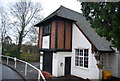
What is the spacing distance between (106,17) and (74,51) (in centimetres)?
644

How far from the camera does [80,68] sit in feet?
33.7

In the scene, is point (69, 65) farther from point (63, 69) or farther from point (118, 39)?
point (118, 39)

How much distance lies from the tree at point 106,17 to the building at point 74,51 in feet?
13.1

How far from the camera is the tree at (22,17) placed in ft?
70.5

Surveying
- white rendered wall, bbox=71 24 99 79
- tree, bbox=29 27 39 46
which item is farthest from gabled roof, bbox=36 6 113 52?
tree, bbox=29 27 39 46

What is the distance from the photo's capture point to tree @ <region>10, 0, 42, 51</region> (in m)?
21.5

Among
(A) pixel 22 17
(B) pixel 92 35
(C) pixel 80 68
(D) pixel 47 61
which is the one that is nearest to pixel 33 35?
(A) pixel 22 17

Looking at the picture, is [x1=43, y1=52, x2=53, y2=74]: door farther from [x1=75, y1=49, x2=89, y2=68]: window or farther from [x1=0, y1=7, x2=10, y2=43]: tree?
[x1=0, y1=7, x2=10, y2=43]: tree

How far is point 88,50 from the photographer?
980 cm

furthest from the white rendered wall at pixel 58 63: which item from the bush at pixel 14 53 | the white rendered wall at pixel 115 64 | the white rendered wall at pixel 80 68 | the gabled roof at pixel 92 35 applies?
the bush at pixel 14 53

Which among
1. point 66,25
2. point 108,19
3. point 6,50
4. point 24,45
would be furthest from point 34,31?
point 108,19

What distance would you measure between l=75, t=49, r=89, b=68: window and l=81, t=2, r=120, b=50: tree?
463 cm

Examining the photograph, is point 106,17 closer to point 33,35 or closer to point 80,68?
point 80,68

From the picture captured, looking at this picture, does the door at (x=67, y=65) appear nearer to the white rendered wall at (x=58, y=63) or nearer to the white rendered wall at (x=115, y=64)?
the white rendered wall at (x=58, y=63)
